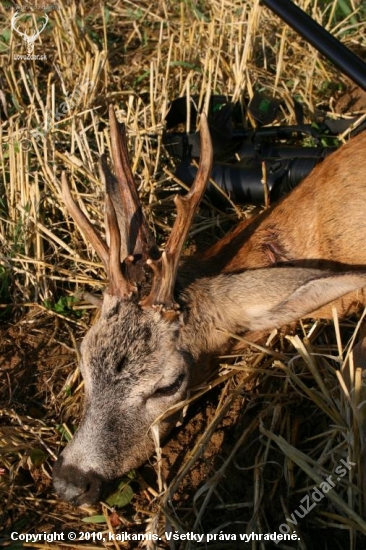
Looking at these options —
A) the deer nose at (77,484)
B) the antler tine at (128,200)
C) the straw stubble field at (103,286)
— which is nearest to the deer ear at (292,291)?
the straw stubble field at (103,286)

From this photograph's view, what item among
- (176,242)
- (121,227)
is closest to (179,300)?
(176,242)

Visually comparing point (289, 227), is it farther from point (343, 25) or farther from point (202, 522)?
point (343, 25)

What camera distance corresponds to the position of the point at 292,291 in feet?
12.0

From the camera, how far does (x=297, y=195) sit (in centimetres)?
416

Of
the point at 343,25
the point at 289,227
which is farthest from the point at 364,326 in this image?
the point at 343,25

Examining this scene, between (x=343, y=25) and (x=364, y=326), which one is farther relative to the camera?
(x=343, y=25)

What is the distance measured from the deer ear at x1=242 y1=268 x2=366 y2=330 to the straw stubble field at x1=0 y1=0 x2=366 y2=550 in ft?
0.68

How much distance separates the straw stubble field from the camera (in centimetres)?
363

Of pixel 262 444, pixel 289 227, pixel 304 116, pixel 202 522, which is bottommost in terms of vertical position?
pixel 202 522

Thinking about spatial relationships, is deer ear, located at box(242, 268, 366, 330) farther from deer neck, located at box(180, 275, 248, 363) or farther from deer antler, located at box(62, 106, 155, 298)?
deer antler, located at box(62, 106, 155, 298)

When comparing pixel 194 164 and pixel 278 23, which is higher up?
pixel 278 23

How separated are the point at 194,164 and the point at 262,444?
2156 millimetres

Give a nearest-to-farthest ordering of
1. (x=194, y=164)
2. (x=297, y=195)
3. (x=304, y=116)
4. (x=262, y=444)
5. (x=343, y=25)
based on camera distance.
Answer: (x=262, y=444) < (x=297, y=195) < (x=194, y=164) < (x=304, y=116) < (x=343, y=25)

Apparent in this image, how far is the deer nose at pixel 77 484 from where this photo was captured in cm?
346
